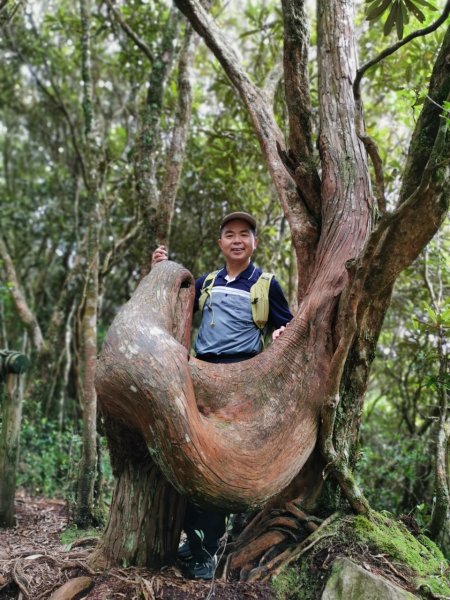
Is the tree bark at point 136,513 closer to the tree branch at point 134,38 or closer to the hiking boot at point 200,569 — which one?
the hiking boot at point 200,569

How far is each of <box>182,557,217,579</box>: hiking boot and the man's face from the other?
2125 millimetres

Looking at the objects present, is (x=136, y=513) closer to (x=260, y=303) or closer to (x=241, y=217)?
(x=260, y=303)

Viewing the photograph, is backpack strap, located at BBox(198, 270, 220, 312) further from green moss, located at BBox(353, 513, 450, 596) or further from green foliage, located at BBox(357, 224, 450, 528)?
green moss, located at BBox(353, 513, 450, 596)

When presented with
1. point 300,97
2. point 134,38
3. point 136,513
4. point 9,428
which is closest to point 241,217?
point 300,97

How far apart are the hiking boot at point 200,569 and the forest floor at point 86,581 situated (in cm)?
17

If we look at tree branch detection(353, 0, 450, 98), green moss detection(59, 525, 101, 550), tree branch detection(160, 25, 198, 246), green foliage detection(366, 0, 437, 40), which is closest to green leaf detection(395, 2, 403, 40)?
green foliage detection(366, 0, 437, 40)

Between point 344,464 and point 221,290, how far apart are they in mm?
1522

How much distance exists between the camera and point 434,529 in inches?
165

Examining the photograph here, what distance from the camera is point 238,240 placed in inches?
159

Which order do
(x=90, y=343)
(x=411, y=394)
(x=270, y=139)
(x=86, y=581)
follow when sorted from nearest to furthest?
1. (x=86, y=581)
2. (x=270, y=139)
3. (x=90, y=343)
4. (x=411, y=394)

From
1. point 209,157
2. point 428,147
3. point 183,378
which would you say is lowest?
point 183,378

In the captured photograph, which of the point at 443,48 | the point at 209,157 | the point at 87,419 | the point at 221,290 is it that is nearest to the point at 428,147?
the point at 443,48

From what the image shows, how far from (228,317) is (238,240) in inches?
24.7

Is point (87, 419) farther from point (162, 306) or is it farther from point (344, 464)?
point (344, 464)
